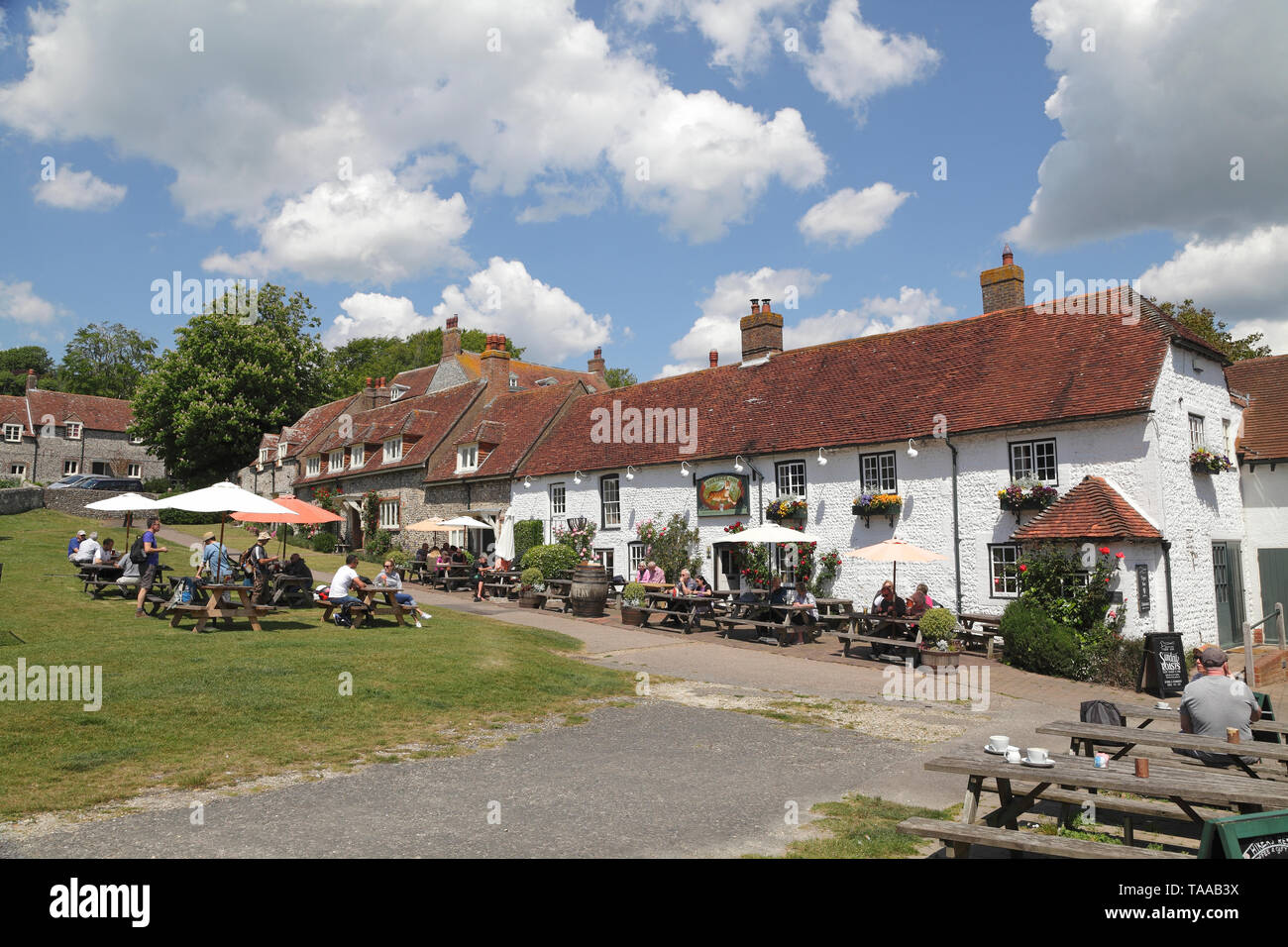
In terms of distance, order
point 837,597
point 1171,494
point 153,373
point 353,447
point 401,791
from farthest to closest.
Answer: point 153,373, point 353,447, point 837,597, point 1171,494, point 401,791

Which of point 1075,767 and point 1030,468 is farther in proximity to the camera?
point 1030,468

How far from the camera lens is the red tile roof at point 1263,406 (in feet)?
71.7

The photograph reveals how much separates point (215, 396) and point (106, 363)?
4934 cm

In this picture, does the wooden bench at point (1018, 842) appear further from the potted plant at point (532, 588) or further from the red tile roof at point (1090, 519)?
the potted plant at point (532, 588)

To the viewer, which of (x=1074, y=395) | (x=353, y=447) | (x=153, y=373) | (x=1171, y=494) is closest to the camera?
(x=1171, y=494)

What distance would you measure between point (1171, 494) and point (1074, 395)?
2921 millimetres

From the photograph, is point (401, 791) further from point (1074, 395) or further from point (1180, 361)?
point (1180, 361)

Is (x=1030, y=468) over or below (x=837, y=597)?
over

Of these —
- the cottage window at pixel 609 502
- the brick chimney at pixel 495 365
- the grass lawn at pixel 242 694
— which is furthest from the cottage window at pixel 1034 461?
the brick chimney at pixel 495 365

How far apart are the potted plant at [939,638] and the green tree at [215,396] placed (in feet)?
146

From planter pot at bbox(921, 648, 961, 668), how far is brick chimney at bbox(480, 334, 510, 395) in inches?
1054

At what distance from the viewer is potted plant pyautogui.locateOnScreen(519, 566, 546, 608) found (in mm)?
25812

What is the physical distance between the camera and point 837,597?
72.5ft
